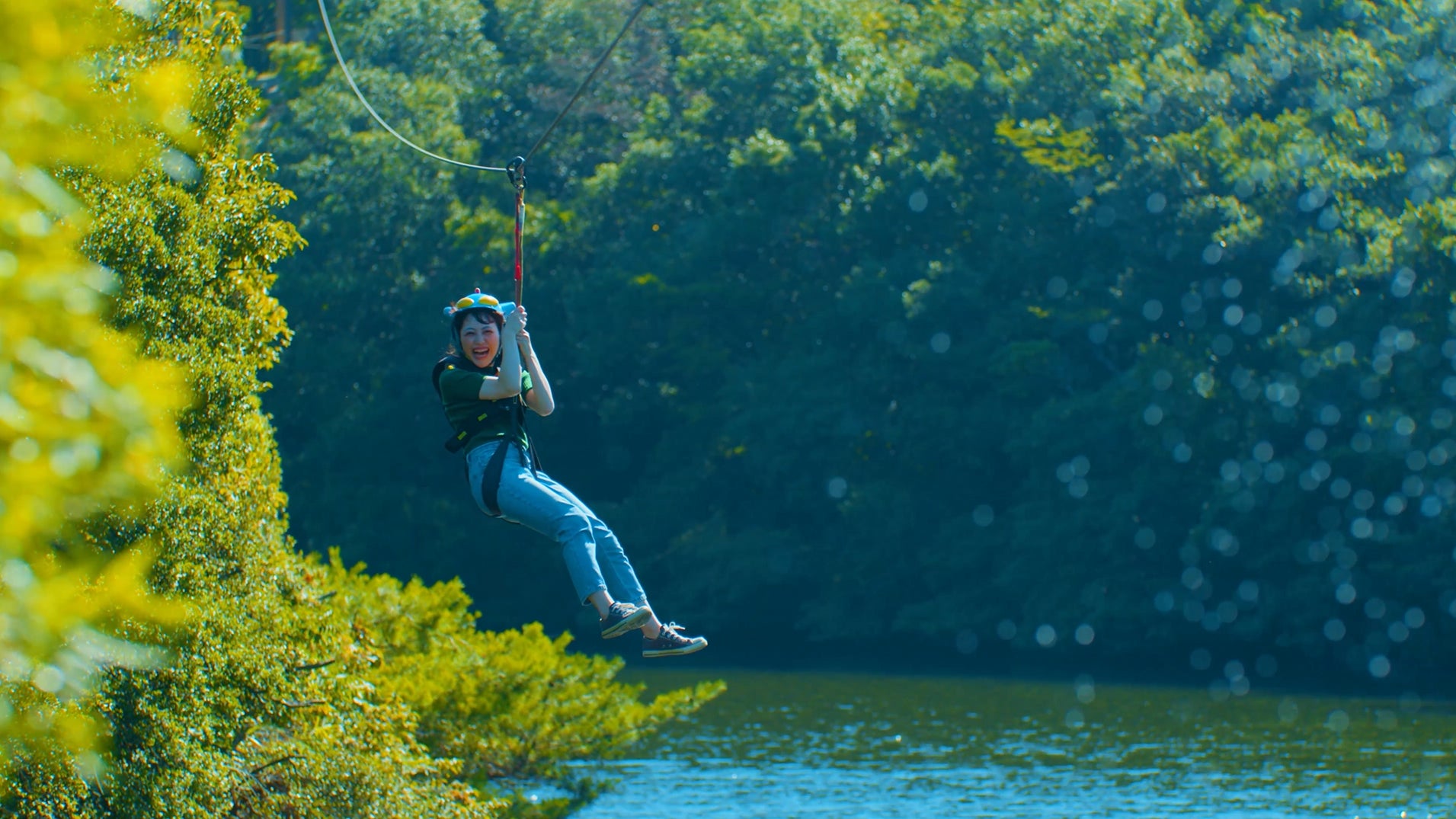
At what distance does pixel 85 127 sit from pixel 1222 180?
126 ft

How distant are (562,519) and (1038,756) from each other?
2523cm

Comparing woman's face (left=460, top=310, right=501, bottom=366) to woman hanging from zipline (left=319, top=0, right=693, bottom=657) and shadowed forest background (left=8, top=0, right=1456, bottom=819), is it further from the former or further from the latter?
shadowed forest background (left=8, top=0, right=1456, bottom=819)

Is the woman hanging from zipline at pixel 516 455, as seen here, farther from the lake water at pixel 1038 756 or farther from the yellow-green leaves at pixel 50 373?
the lake water at pixel 1038 756

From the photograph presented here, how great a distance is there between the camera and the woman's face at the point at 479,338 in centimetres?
890

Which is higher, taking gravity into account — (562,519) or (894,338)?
(894,338)

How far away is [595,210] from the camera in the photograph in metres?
48.3

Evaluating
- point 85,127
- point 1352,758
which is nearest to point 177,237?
point 85,127

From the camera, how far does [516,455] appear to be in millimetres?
8914

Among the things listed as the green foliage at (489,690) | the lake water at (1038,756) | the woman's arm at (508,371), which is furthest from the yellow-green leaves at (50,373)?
the lake water at (1038,756)

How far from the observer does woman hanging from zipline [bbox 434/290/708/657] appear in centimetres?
873

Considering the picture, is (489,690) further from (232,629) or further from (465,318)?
(465,318)

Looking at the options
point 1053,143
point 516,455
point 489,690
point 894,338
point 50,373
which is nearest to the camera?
point 50,373

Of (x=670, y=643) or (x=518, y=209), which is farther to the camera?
(x=518, y=209)

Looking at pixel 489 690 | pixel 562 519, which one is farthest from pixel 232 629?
pixel 489 690
